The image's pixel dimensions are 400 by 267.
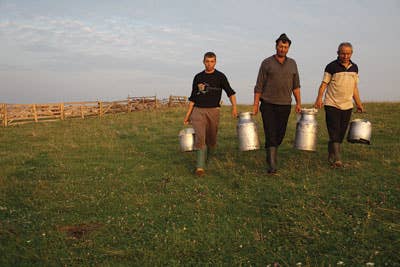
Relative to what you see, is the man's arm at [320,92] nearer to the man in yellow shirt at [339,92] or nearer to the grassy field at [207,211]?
the man in yellow shirt at [339,92]

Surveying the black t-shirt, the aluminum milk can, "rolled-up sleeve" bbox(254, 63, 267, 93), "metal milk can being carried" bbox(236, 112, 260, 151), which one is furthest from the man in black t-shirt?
the aluminum milk can

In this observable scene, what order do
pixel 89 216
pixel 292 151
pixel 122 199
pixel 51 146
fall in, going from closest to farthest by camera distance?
pixel 89 216 < pixel 122 199 < pixel 292 151 < pixel 51 146

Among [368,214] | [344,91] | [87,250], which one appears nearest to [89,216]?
[87,250]

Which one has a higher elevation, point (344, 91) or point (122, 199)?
point (344, 91)

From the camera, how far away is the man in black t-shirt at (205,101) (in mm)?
7906

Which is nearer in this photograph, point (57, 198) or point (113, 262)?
point (113, 262)

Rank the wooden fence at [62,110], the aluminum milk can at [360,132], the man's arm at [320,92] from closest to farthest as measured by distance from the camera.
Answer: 1. the man's arm at [320,92]
2. the aluminum milk can at [360,132]
3. the wooden fence at [62,110]

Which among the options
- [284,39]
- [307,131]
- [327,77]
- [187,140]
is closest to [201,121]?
[187,140]

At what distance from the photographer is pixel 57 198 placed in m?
7.03

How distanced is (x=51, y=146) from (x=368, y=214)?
40.3 ft

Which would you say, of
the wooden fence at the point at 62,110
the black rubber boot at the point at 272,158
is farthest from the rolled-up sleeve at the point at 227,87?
the wooden fence at the point at 62,110

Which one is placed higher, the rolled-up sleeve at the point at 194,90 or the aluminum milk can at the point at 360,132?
the rolled-up sleeve at the point at 194,90

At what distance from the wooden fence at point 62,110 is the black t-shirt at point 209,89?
22361 mm

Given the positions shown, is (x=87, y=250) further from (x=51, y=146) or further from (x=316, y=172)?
(x=51, y=146)
